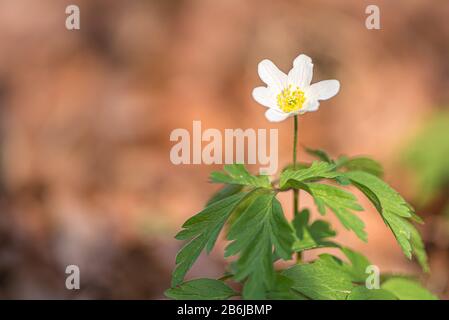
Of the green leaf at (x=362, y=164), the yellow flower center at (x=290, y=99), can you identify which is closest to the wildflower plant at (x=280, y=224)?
the yellow flower center at (x=290, y=99)

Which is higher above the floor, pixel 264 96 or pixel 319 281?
pixel 264 96

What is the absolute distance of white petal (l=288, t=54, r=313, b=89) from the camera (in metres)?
1.64

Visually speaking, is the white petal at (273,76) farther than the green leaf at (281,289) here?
Yes

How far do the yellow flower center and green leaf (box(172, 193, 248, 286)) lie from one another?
309mm

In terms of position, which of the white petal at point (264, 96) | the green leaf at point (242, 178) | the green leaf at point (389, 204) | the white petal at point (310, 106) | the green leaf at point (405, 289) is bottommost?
the green leaf at point (405, 289)

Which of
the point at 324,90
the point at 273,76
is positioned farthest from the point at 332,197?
the point at 273,76

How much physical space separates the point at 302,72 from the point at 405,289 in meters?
0.75

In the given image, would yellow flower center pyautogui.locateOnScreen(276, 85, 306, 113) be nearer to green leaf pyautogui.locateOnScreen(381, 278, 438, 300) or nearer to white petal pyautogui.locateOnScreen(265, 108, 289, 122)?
white petal pyautogui.locateOnScreen(265, 108, 289, 122)

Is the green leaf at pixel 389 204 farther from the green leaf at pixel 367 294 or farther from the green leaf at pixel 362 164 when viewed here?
the green leaf at pixel 362 164

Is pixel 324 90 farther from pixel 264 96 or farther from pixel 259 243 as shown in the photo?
pixel 259 243

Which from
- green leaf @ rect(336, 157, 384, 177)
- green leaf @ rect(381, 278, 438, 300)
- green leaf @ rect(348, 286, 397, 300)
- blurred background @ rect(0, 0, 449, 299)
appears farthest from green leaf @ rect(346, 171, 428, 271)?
blurred background @ rect(0, 0, 449, 299)

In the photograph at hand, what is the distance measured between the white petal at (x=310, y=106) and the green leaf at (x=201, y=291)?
0.50m

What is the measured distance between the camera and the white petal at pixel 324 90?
1579 mm

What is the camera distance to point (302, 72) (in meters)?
1.65
